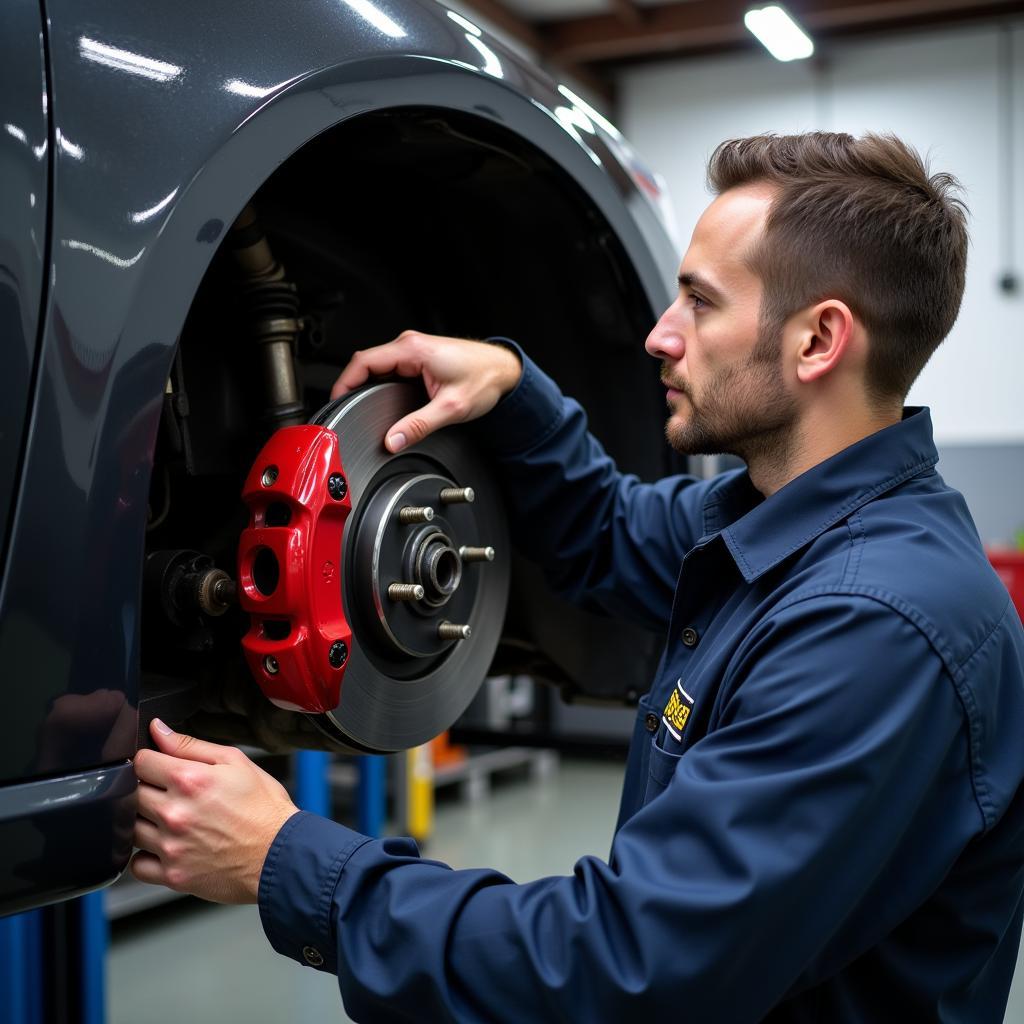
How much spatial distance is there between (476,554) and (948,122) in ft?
16.3

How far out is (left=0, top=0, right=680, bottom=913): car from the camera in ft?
Answer: 2.10

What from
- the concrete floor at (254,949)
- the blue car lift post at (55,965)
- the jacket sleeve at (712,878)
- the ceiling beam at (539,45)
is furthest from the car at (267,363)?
the ceiling beam at (539,45)

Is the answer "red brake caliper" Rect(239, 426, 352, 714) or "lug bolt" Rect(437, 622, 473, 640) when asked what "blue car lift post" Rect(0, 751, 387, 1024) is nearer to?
"lug bolt" Rect(437, 622, 473, 640)

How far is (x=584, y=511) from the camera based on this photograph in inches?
47.8

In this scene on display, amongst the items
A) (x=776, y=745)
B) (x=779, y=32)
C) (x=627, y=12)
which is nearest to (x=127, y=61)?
(x=776, y=745)

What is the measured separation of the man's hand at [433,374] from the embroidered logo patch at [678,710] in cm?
30

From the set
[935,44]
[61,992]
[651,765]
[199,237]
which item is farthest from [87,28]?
[935,44]

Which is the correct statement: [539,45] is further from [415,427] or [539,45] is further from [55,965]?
[415,427]

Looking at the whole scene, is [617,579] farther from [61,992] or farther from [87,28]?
[61,992]

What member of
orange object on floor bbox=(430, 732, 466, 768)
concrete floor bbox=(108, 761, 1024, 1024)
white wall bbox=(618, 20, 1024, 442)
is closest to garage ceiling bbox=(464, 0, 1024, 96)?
white wall bbox=(618, 20, 1024, 442)

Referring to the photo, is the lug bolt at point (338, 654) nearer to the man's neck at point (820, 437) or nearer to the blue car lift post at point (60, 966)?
the man's neck at point (820, 437)

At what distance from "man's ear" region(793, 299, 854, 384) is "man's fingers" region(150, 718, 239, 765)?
0.55 meters

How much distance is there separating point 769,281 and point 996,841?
471mm

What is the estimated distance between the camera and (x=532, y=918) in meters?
0.74
